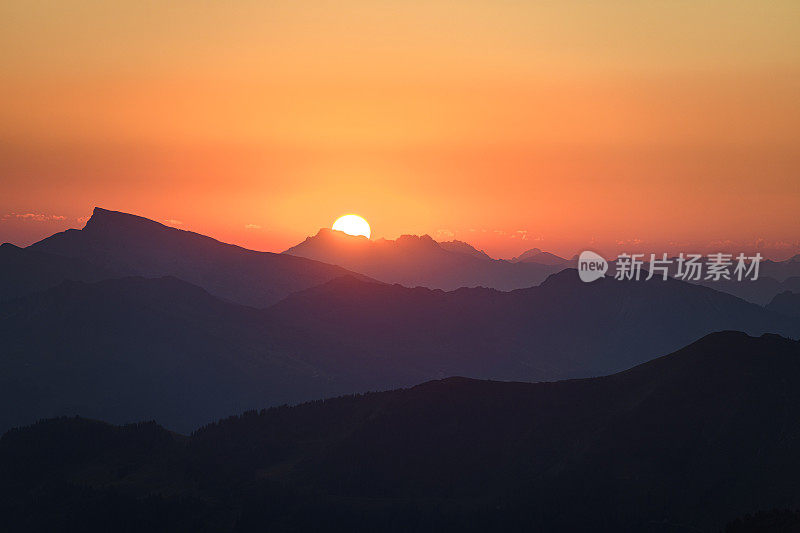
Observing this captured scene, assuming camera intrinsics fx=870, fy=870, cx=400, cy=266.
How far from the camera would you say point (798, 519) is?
18062 centimetres

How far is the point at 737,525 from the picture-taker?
196m

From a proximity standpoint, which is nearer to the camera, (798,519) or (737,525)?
(798,519)

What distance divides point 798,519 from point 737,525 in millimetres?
17348
